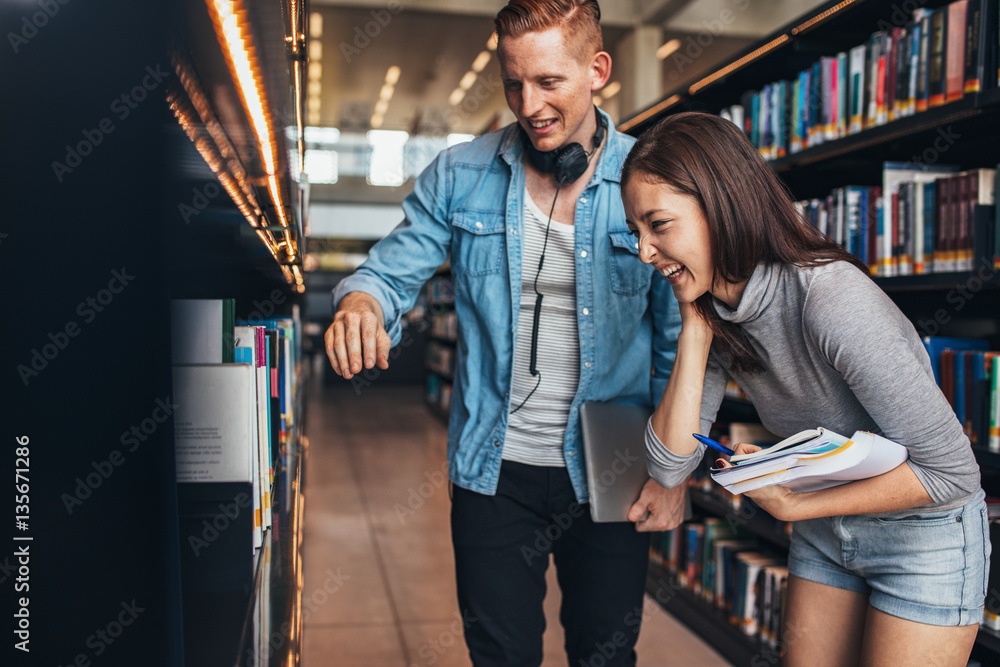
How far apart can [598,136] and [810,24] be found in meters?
1.26

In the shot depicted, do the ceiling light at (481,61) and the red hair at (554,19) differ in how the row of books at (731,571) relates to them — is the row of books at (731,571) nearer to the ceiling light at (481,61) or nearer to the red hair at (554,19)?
the red hair at (554,19)

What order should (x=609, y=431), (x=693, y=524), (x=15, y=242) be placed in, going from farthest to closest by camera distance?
1. (x=693, y=524)
2. (x=609, y=431)
3. (x=15, y=242)

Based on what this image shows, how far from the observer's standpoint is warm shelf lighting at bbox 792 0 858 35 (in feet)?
7.41


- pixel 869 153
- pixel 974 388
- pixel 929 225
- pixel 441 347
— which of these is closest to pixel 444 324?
pixel 441 347

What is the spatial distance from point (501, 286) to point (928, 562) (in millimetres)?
867

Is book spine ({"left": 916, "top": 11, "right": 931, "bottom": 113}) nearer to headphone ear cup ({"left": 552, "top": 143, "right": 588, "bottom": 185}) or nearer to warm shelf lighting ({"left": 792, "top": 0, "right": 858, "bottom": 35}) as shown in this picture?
warm shelf lighting ({"left": 792, "top": 0, "right": 858, "bottom": 35})

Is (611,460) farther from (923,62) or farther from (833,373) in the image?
(923,62)

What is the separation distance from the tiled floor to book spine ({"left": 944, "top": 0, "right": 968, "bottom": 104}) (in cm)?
196

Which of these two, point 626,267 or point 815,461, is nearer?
point 815,461

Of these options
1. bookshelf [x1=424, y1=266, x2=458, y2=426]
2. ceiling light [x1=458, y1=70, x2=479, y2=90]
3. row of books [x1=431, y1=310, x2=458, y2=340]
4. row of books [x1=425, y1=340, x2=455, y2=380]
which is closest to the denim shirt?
row of books [x1=425, y1=340, x2=455, y2=380]

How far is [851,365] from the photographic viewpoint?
1.06m

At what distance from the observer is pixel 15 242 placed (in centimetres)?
65

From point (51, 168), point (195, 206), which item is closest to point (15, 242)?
point (51, 168)

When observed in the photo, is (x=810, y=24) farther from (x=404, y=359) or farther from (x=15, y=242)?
(x=404, y=359)
